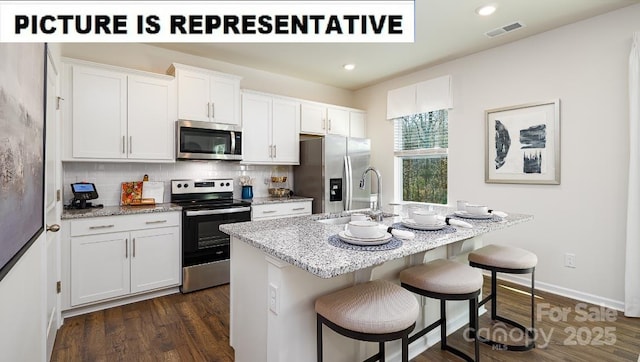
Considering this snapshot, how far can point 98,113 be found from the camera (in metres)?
2.82

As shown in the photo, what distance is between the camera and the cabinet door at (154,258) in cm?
279

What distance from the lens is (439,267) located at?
1831 millimetres

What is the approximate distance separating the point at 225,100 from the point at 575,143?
3.69 meters

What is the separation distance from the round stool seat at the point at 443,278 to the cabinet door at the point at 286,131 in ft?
8.70

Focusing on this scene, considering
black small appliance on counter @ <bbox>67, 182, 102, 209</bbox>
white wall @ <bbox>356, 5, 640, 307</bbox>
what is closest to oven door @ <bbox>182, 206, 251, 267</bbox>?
black small appliance on counter @ <bbox>67, 182, 102, 209</bbox>


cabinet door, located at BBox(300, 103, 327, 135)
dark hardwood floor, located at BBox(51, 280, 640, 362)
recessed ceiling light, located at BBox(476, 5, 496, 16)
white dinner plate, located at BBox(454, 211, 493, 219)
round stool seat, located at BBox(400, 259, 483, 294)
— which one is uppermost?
recessed ceiling light, located at BBox(476, 5, 496, 16)

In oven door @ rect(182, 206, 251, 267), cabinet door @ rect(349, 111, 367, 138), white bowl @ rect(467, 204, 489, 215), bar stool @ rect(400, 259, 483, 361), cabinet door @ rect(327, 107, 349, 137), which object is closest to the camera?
bar stool @ rect(400, 259, 483, 361)

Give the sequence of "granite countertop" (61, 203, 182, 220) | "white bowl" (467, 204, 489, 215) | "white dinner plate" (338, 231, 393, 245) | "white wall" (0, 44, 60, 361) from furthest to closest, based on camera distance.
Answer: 1. "granite countertop" (61, 203, 182, 220)
2. "white bowl" (467, 204, 489, 215)
3. "white dinner plate" (338, 231, 393, 245)
4. "white wall" (0, 44, 60, 361)

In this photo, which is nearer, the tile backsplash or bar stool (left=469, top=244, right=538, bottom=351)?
bar stool (left=469, top=244, right=538, bottom=351)

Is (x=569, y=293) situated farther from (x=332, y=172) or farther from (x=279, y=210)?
(x=279, y=210)

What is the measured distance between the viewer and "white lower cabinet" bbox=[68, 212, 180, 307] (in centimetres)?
254

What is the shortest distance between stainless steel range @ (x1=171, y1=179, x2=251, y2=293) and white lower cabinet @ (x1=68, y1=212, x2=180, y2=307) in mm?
96

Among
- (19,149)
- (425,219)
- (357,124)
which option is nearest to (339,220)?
(425,219)

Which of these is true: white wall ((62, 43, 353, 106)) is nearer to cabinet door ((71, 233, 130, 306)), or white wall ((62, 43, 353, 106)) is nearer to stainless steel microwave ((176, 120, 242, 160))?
stainless steel microwave ((176, 120, 242, 160))
